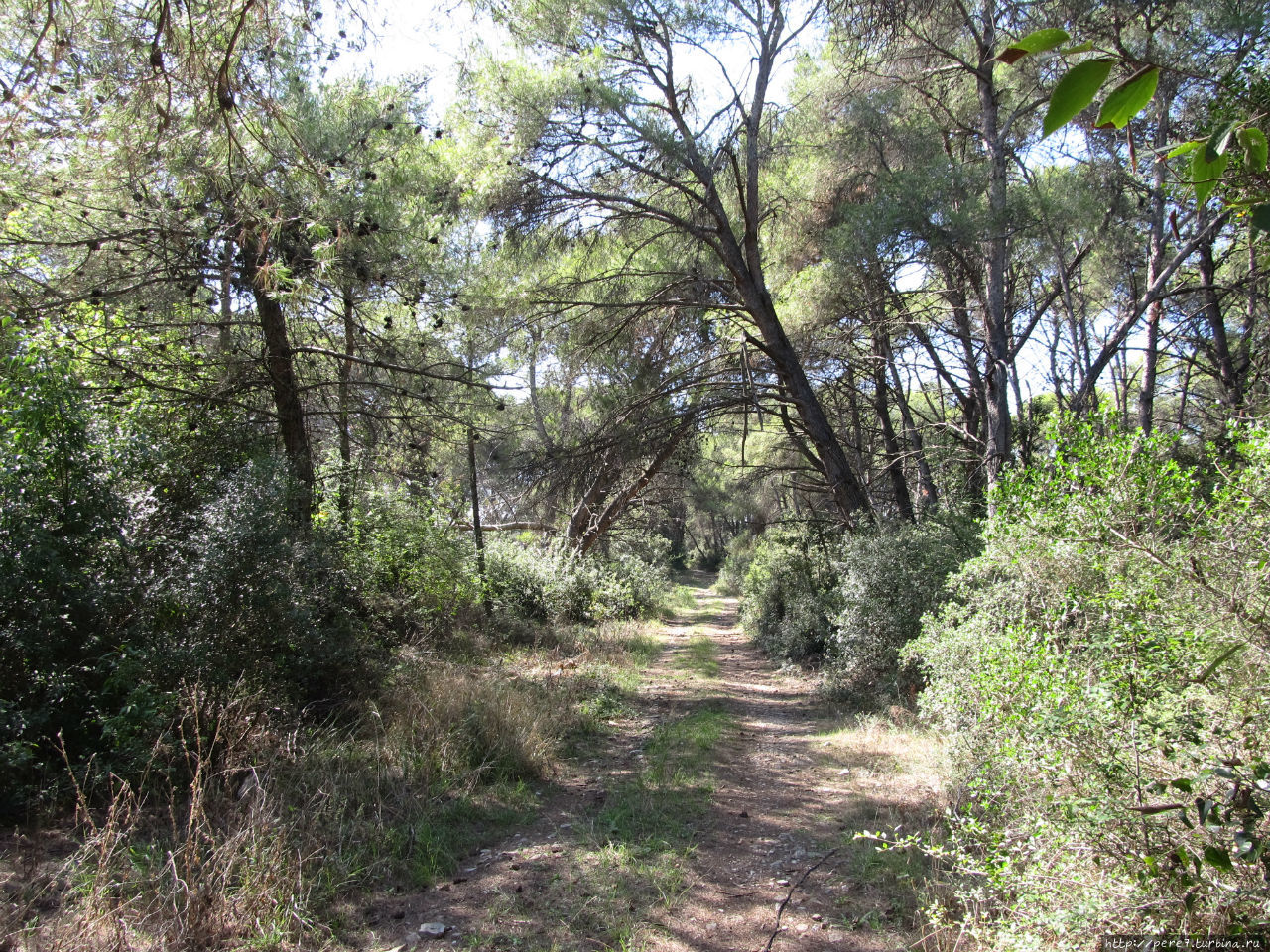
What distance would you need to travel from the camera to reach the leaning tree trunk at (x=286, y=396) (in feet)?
21.6

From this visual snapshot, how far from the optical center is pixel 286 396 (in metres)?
7.18

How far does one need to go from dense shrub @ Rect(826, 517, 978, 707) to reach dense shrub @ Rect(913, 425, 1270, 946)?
3861 mm

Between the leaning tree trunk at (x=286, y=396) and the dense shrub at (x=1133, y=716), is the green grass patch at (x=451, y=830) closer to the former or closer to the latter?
the dense shrub at (x=1133, y=716)

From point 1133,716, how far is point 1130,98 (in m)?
2.55

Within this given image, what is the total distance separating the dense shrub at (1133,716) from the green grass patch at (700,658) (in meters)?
7.40

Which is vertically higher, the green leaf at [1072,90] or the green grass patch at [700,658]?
the green leaf at [1072,90]

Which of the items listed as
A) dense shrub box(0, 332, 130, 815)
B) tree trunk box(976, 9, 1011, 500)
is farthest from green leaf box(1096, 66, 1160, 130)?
tree trunk box(976, 9, 1011, 500)

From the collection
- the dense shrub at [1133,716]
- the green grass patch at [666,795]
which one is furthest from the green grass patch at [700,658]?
the dense shrub at [1133,716]

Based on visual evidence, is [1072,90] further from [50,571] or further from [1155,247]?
[1155,247]

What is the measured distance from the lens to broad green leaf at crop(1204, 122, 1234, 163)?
3.19 feet

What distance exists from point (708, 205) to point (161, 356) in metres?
6.40

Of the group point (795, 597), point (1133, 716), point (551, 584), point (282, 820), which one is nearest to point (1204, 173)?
point (1133, 716)

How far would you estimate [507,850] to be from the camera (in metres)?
4.41

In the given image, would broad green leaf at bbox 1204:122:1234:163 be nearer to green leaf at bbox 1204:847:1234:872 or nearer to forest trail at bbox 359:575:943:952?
green leaf at bbox 1204:847:1234:872
